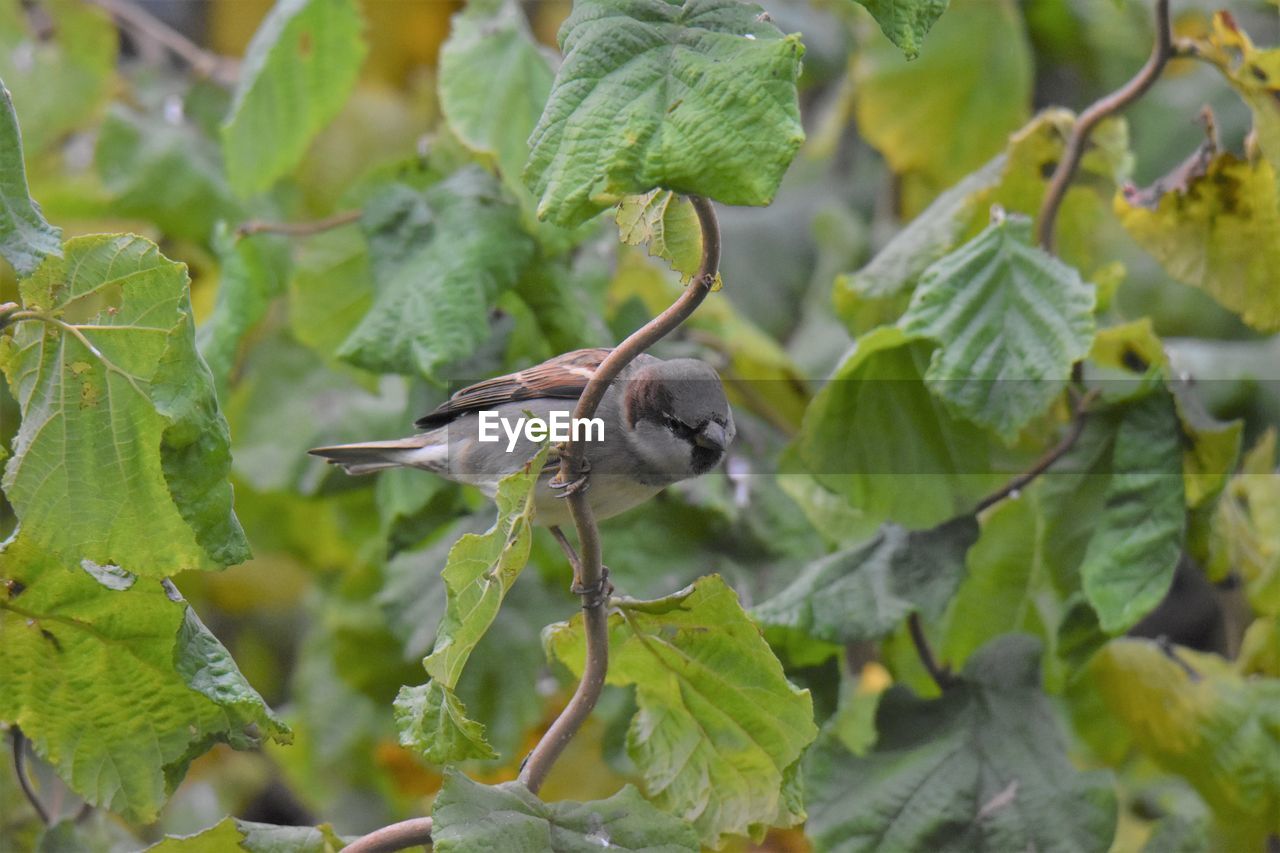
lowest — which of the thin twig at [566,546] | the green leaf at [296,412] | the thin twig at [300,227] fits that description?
the green leaf at [296,412]

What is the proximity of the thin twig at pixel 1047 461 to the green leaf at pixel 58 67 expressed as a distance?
2.81 m

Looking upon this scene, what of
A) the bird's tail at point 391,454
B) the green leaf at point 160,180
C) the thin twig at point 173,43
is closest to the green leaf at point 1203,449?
the bird's tail at point 391,454

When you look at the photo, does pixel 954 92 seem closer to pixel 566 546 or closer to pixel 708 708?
pixel 566 546

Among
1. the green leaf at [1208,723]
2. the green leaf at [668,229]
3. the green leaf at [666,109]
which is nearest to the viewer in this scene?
the green leaf at [666,109]

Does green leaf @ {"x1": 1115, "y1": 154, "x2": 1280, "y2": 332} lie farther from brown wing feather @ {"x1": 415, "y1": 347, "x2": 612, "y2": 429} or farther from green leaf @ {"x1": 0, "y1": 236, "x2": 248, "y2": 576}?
green leaf @ {"x1": 0, "y1": 236, "x2": 248, "y2": 576}

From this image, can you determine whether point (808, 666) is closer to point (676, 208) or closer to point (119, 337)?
point (676, 208)

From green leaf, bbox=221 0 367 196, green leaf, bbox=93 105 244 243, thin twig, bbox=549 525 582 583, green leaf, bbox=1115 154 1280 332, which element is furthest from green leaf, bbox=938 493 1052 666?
green leaf, bbox=93 105 244 243

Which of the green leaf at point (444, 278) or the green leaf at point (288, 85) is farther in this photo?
the green leaf at point (288, 85)

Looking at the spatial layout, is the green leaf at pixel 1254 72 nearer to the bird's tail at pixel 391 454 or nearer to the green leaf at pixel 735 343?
the green leaf at pixel 735 343

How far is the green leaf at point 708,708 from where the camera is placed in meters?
1.93

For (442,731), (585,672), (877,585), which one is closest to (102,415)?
(442,731)

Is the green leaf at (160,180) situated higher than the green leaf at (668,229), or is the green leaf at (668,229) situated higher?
the green leaf at (668,229)

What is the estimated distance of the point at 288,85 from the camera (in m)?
3.14

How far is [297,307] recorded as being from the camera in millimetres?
2984
